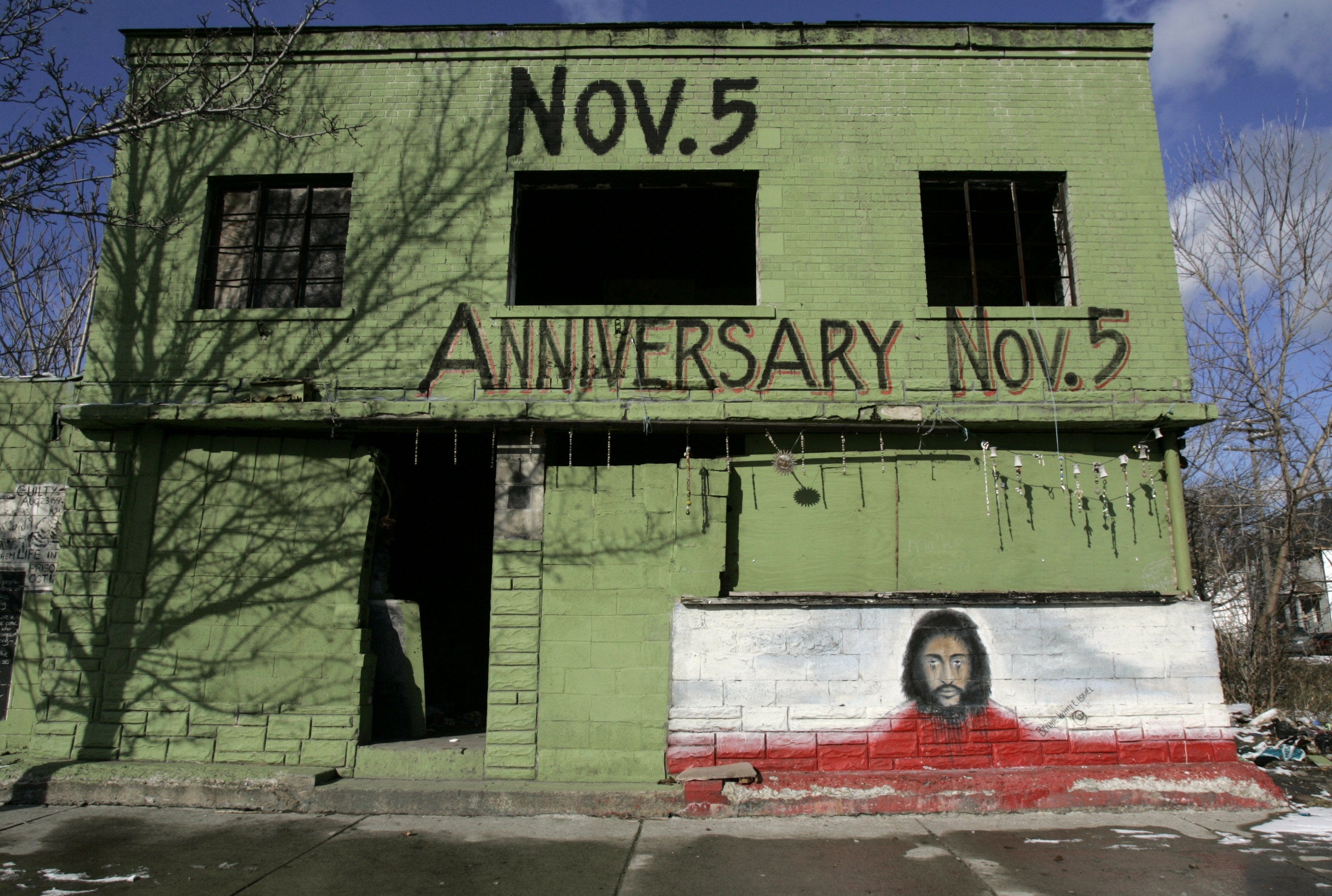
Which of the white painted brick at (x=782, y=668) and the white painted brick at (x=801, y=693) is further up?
the white painted brick at (x=782, y=668)

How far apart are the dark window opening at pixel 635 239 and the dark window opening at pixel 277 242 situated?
6.10ft

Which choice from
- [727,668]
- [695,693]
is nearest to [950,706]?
[727,668]

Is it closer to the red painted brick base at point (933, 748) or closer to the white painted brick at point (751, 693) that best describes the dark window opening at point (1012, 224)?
the red painted brick base at point (933, 748)

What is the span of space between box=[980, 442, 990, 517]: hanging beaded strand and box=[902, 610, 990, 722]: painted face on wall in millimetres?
1071

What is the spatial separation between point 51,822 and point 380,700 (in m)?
2.49

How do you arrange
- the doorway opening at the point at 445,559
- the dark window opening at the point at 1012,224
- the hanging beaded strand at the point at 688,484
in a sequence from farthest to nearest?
the doorway opening at the point at 445,559, the dark window opening at the point at 1012,224, the hanging beaded strand at the point at 688,484

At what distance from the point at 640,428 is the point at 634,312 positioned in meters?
1.16

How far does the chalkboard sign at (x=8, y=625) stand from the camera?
711cm

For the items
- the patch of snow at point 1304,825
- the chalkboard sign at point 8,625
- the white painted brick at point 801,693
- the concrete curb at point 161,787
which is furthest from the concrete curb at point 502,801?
the patch of snow at point 1304,825

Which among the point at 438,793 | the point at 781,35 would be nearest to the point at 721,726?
the point at 438,793

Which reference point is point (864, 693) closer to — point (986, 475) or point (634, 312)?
point (986, 475)

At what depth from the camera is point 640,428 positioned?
715 centimetres

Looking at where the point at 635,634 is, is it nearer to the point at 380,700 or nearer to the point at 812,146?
the point at 380,700

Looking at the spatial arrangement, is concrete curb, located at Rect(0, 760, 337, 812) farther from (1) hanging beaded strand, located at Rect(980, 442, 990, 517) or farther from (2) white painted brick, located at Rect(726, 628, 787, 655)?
(1) hanging beaded strand, located at Rect(980, 442, 990, 517)
